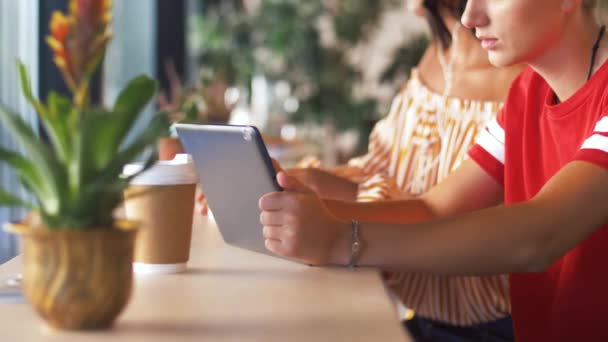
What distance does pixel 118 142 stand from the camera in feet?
2.91

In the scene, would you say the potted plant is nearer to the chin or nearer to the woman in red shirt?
the woman in red shirt

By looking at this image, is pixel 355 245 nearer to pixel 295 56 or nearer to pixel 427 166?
pixel 427 166

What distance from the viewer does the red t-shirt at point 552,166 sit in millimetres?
1421

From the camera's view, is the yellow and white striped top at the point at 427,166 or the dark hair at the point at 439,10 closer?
the yellow and white striped top at the point at 427,166

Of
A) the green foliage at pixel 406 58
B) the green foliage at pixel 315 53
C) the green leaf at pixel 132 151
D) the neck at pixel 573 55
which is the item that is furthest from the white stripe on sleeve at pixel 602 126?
the green foliage at pixel 315 53

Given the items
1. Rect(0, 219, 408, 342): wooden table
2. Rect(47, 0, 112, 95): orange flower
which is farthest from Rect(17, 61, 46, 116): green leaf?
Rect(0, 219, 408, 342): wooden table

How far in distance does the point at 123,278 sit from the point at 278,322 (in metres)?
0.18

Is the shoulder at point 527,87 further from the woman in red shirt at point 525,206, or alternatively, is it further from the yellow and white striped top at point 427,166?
the yellow and white striped top at point 427,166

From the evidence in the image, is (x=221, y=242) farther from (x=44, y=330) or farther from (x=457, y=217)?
(x=44, y=330)

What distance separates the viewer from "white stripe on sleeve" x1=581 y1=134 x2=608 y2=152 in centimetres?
124

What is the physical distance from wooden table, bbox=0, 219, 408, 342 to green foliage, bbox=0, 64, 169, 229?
0.42 ft

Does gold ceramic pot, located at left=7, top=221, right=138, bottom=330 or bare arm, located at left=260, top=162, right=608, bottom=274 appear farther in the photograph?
bare arm, located at left=260, top=162, right=608, bottom=274

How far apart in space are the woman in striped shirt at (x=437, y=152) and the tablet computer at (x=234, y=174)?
51cm

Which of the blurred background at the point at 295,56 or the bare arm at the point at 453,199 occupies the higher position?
the bare arm at the point at 453,199
